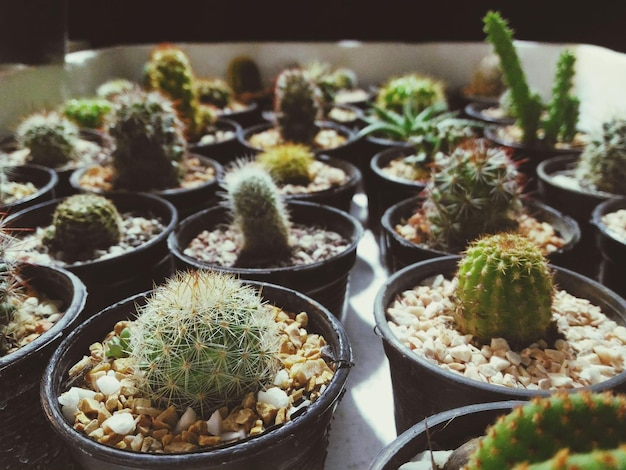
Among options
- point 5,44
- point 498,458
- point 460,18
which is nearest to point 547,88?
point 460,18

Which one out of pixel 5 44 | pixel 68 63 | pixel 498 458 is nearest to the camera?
pixel 498 458

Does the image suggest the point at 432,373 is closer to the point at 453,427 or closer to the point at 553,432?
the point at 453,427

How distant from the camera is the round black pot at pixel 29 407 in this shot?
49.9 inches

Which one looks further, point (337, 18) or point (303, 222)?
point (337, 18)

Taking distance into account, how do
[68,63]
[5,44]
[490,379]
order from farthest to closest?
[68,63] → [5,44] → [490,379]

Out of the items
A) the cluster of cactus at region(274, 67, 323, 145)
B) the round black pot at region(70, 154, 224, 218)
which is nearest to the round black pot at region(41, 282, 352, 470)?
the round black pot at region(70, 154, 224, 218)

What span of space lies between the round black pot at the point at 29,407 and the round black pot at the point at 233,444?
70 millimetres

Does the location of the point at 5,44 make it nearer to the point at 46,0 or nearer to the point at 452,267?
the point at 46,0

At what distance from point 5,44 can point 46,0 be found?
0.97ft

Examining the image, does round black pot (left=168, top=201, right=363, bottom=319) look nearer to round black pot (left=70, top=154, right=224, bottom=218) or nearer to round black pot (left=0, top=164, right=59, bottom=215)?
round black pot (left=70, top=154, right=224, bottom=218)

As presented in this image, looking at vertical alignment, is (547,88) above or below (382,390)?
above

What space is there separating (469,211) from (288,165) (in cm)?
87

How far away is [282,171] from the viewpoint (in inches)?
94.8

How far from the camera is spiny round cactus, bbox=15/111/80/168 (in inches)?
102
